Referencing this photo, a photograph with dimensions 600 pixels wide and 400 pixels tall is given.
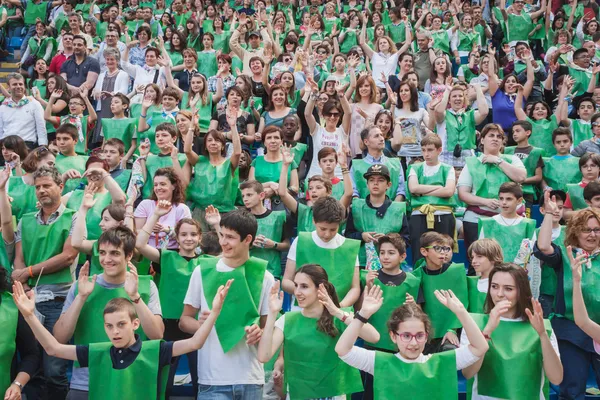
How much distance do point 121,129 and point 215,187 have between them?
2298mm

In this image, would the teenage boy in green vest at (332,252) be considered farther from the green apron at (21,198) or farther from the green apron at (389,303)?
the green apron at (21,198)

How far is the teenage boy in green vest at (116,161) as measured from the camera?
24.0 feet

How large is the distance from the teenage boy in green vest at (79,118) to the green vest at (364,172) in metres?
3.45

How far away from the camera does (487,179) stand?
6.88 meters

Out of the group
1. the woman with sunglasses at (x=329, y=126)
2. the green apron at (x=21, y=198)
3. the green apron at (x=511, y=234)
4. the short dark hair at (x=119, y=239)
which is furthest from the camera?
the woman with sunglasses at (x=329, y=126)

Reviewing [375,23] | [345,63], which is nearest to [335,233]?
[345,63]

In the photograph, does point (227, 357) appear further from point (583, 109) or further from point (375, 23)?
point (375, 23)

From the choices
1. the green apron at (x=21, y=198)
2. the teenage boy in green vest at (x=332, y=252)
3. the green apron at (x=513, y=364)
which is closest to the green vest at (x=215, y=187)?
the green apron at (x=21, y=198)

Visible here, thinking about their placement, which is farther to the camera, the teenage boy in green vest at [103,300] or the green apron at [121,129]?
the green apron at [121,129]

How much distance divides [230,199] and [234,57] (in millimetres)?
5619

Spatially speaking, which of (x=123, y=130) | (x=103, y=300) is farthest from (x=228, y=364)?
(x=123, y=130)

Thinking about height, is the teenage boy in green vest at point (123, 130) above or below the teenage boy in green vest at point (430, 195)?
above

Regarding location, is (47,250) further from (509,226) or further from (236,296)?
(509,226)

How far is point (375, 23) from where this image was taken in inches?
555
